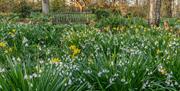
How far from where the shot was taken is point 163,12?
42.8 meters

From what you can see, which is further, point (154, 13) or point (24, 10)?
point (24, 10)

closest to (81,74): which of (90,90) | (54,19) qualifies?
(90,90)

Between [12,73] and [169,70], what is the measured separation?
76.2 inches

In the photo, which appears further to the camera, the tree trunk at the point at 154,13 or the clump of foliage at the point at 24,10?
the clump of foliage at the point at 24,10

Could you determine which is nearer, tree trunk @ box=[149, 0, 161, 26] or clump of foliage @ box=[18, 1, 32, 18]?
tree trunk @ box=[149, 0, 161, 26]

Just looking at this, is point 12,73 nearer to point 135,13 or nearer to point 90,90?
point 90,90

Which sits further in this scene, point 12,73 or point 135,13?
point 135,13

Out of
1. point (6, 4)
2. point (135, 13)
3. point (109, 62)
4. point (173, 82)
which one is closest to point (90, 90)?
point (109, 62)

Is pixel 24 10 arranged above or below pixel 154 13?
above

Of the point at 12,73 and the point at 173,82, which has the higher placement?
the point at 12,73

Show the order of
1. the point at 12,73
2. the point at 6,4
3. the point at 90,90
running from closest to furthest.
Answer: the point at 12,73, the point at 90,90, the point at 6,4

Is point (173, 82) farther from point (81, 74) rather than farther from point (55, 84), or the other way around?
point (55, 84)

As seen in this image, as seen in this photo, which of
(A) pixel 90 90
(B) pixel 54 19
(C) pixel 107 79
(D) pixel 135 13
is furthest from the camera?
(D) pixel 135 13

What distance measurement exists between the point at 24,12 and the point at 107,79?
66.3 feet
